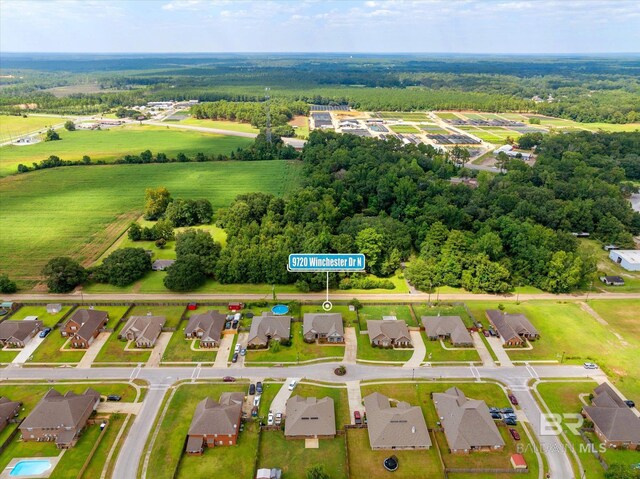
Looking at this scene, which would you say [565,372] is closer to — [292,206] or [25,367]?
[292,206]

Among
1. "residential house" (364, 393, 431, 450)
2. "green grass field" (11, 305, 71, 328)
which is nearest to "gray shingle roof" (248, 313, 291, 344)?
"residential house" (364, 393, 431, 450)

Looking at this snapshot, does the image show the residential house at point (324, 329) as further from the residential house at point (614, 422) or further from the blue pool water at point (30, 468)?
the blue pool water at point (30, 468)

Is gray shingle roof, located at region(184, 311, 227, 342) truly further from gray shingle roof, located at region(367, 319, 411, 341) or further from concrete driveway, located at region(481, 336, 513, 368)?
concrete driveway, located at region(481, 336, 513, 368)

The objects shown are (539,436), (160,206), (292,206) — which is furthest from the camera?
(160,206)

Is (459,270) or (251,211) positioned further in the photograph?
(251,211)

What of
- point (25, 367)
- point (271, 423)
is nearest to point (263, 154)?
point (25, 367)

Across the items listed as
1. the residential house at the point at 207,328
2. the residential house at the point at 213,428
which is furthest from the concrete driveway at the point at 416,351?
the residential house at the point at 207,328
